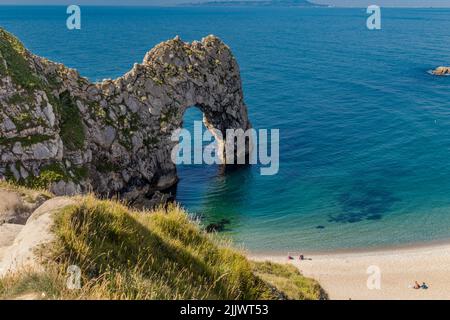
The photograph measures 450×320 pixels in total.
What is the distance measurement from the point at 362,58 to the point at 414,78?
37.2 meters

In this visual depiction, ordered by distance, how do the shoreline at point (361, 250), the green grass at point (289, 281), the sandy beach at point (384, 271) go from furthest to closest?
the shoreline at point (361, 250), the sandy beach at point (384, 271), the green grass at point (289, 281)

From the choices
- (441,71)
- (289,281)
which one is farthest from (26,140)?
(441,71)

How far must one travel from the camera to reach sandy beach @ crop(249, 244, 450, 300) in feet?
137

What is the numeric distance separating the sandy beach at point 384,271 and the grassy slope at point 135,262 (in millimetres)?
27168

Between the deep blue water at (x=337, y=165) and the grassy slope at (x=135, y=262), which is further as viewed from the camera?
the deep blue water at (x=337, y=165)

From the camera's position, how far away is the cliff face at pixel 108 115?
137 feet

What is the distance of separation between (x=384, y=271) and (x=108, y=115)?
36258 millimetres

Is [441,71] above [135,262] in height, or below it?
below

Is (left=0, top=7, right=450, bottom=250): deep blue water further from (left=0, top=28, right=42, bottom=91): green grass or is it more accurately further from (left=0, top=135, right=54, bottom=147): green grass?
(left=0, top=28, right=42, bottom=91): green grass

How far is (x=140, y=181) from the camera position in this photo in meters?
57.4

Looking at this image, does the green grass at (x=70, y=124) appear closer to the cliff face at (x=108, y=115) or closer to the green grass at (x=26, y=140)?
the cliff face at (x=108, y=115)

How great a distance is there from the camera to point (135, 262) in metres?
12.5

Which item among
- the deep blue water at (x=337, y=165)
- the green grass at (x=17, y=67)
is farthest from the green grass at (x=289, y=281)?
the green grass at (x=17, y=67)

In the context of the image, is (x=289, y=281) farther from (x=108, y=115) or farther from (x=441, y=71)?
(x=441, y=71)
